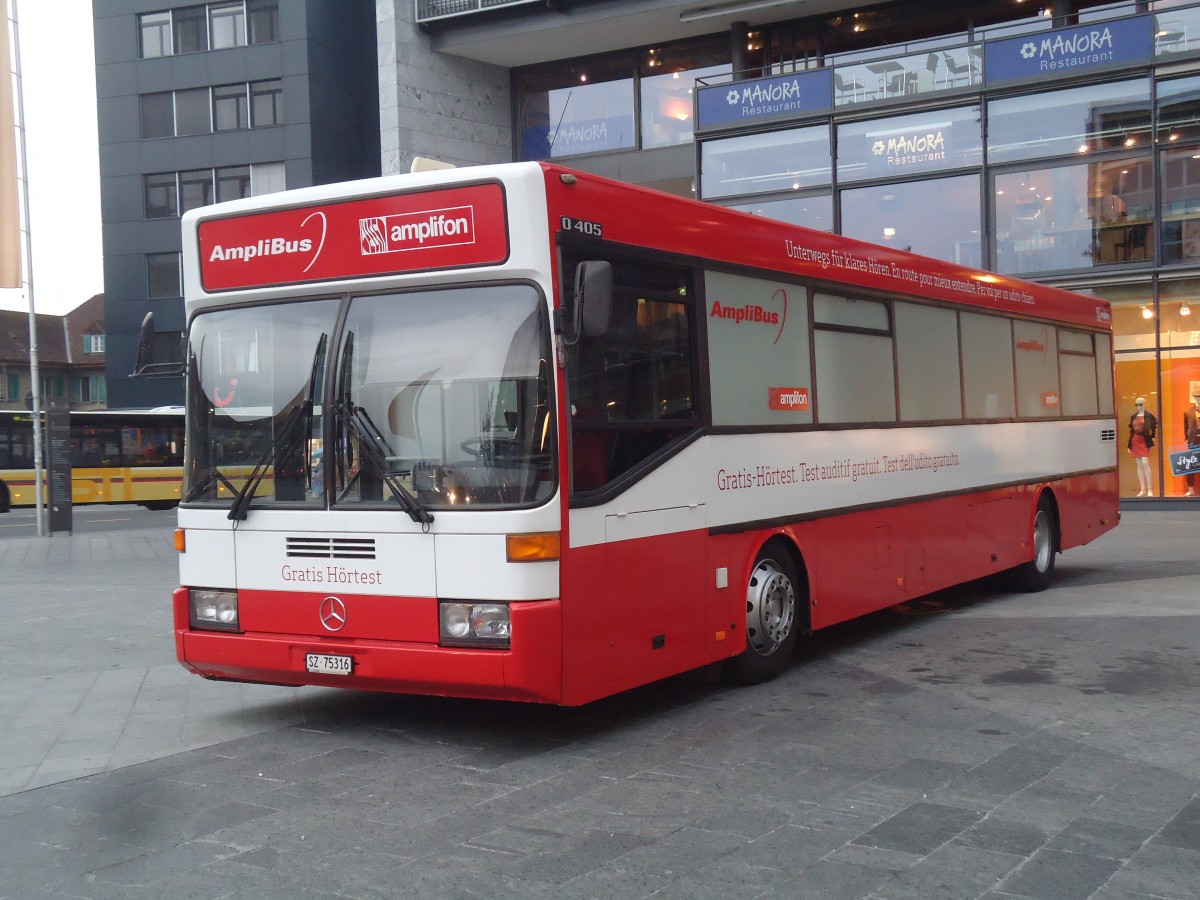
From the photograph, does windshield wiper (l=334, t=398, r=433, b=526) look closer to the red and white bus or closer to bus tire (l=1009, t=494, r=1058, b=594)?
the red and white bus

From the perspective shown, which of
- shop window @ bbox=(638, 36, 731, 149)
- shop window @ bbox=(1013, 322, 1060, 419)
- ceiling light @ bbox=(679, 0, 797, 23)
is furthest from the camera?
shop window @ bbox=(638, 36, 731, 149)

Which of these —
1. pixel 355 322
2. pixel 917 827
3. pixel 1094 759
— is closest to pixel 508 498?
pixel 355 322

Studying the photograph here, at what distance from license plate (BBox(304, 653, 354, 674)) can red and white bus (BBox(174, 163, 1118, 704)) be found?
14 millimetres

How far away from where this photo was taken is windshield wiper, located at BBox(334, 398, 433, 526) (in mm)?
6395

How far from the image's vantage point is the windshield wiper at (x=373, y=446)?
21.0 ft

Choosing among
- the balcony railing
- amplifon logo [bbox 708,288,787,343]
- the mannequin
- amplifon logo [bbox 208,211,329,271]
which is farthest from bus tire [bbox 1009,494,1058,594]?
the balcony railing

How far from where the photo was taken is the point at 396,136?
Answer: 29.0 metres

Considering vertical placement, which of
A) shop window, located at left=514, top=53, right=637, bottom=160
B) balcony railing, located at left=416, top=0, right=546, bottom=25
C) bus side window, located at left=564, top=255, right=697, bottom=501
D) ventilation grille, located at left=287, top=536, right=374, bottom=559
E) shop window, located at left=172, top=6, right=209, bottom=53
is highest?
shop window, located at left=172, top=6, right=209, bottom=53

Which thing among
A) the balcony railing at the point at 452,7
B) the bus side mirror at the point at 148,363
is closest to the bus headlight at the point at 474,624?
the bus side mirror at the point at 148,363

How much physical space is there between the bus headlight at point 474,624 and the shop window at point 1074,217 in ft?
66.2

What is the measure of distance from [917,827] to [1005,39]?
72.8 ft

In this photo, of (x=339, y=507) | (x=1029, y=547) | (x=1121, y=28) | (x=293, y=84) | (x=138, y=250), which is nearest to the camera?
(x=339, y=507)

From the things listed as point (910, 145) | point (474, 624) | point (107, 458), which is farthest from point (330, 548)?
point (107, 458)

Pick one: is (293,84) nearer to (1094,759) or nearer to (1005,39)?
(1005,39)
